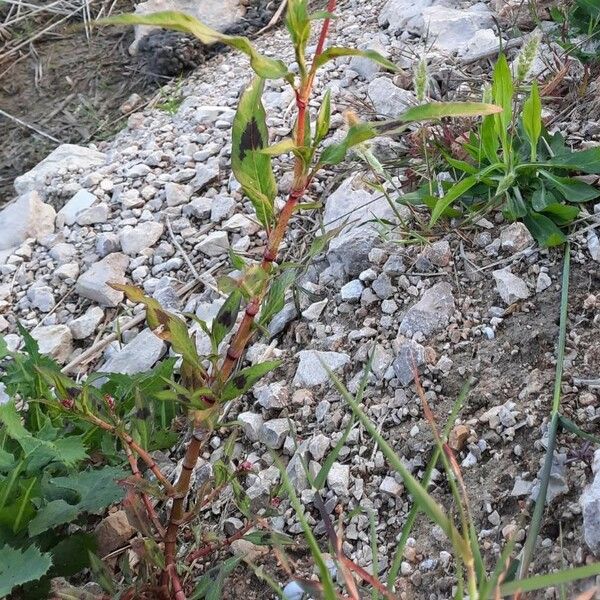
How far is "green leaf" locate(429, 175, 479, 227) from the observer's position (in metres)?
1.74

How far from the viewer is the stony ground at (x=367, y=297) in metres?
1.39

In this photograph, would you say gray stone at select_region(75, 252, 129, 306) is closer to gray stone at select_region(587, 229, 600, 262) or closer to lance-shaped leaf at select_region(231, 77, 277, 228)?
lance-shaped leaf at select_region(231, 77, 277, 228)

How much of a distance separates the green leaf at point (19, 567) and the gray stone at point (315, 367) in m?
0.64

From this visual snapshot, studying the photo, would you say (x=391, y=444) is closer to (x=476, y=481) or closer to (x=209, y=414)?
(x=476, y=481)

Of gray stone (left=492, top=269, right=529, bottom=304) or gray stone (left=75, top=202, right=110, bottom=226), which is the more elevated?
gray stone (left=75, top=202, right=110, bottom=226)

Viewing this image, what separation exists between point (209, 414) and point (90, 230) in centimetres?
140

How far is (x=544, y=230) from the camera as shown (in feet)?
5.52

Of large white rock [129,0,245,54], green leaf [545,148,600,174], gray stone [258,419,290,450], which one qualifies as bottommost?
gray stone [258,419,290,450]

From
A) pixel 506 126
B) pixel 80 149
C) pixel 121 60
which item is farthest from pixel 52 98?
pixel 506 126

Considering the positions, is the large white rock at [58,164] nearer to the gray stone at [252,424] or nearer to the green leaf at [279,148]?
the gray stone at [252,424]

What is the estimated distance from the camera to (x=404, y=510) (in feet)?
4.62

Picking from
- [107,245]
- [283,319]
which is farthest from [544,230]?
[107,245]

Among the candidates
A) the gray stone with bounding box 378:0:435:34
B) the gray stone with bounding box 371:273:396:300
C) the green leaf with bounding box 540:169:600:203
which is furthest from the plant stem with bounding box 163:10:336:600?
the gray stone with bounding box 378:0:435:34

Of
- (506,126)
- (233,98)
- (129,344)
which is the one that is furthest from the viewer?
(233,98)
